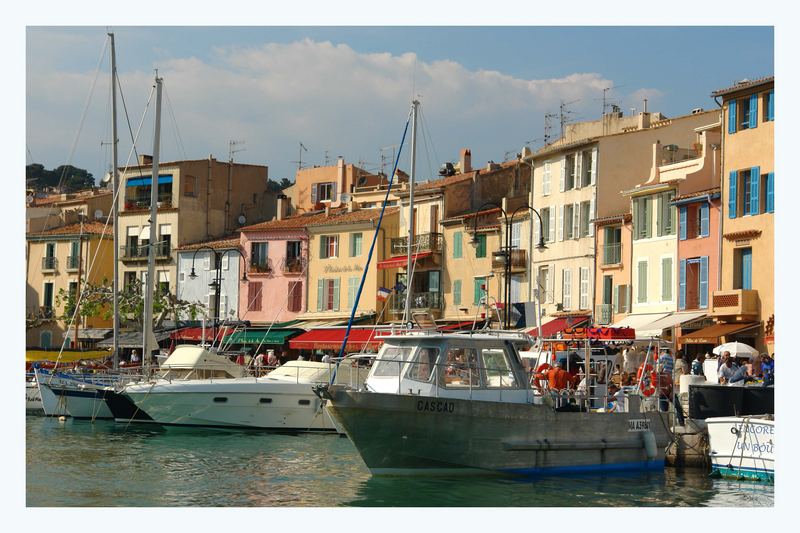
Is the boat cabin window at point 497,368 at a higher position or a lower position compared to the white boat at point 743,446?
higher

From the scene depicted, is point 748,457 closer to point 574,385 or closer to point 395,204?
point 574,385

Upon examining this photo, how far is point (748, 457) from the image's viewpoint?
910 inches

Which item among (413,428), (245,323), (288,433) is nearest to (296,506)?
(413,428)

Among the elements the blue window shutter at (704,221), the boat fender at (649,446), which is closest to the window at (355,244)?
the blue window shutter at (704,221)

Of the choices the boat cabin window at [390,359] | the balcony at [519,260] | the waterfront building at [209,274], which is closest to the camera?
the boat cabin window at [390,359]

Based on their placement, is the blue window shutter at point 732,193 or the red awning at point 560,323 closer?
the blue window shutter at point 732,193

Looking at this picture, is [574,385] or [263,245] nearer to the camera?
[574,385]

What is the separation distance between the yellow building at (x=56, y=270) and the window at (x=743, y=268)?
3389cm

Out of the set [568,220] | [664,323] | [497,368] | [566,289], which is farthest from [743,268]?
[497,368]

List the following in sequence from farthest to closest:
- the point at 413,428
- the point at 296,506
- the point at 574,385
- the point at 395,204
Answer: the point at 395,204 → the point at 574,385 → the point at 413,428 → the point at 296,506

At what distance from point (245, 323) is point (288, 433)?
72.7 feet

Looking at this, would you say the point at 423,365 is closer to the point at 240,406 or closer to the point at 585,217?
the point at 240,406

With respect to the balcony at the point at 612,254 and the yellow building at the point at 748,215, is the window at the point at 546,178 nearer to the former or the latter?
the balcony at the point at 612,254

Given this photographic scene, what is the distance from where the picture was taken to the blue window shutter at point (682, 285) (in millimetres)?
41688
